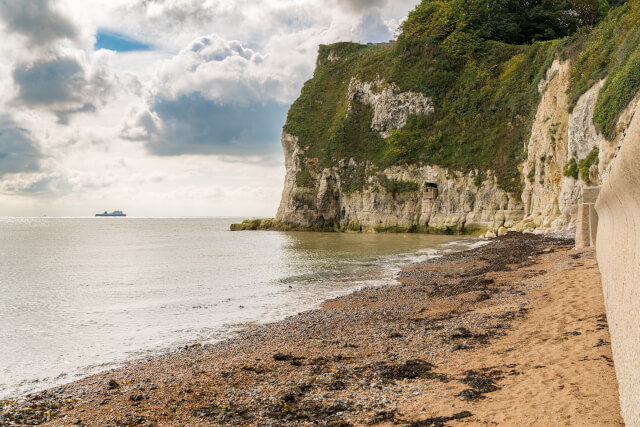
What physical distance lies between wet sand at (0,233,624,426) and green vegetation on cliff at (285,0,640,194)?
40.0 meters

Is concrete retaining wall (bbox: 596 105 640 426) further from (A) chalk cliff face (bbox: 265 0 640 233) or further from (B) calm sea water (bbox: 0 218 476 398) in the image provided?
(A) chalk cliff face (bbox: 265 0 640 233)

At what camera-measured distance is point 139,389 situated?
23.4 feet

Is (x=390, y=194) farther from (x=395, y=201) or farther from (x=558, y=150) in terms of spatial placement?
(x=558, y=150)

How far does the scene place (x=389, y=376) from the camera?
6.78 metres

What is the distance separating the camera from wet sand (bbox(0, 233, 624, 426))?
17.4ft

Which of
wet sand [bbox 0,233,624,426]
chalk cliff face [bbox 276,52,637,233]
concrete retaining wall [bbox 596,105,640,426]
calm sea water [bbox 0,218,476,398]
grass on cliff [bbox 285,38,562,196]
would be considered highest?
grass on cliff [bbox 285,38,562,196]

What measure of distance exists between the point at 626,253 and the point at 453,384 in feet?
9.88

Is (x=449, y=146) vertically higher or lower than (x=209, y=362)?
higher

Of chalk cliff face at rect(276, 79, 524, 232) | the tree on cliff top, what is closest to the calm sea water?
chalk cliff face at rect(276, 79, 524, 232)

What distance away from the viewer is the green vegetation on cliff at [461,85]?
5238 cm

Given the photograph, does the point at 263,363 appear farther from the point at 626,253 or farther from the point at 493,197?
the point at 493,197

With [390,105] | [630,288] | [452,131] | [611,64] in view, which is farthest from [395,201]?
[630,288]

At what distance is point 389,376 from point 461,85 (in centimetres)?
6261

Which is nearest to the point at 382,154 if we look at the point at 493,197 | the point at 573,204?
the point at 493,197
